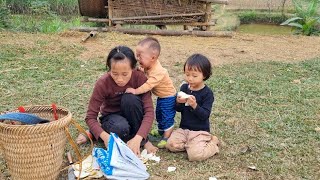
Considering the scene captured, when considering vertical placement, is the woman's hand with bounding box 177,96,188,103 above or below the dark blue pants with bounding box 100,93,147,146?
above

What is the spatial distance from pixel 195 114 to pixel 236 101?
4.40 ft

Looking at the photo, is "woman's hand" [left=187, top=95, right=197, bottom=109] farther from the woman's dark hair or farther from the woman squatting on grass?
the woman's dark hair

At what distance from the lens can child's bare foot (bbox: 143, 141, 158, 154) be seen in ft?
10.9

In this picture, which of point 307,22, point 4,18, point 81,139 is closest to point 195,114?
point 81,139

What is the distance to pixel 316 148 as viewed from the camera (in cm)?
345

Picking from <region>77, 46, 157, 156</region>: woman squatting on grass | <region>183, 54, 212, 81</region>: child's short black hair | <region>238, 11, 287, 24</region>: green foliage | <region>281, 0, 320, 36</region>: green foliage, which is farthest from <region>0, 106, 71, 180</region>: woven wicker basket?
<region>238, 11, 287, 24</region>: green foliage

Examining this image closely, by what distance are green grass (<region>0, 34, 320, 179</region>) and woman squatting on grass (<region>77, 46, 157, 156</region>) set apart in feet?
0.93

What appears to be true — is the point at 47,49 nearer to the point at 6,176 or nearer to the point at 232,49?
the point at 232,49

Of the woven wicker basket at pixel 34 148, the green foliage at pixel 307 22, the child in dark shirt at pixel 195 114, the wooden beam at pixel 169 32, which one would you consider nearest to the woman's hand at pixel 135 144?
the child in dark shirt at pixel 195 114

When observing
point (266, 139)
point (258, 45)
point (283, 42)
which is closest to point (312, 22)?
point (283, 42)

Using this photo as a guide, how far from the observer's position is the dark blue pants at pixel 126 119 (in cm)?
325

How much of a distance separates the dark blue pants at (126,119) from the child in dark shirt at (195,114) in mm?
300

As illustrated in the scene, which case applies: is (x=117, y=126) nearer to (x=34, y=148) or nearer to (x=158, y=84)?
(x=158, y=84)

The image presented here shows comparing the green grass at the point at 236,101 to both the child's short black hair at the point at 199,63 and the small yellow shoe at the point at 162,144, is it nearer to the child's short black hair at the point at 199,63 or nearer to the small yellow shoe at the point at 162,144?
the small yellow shoe at the point at 162,144
